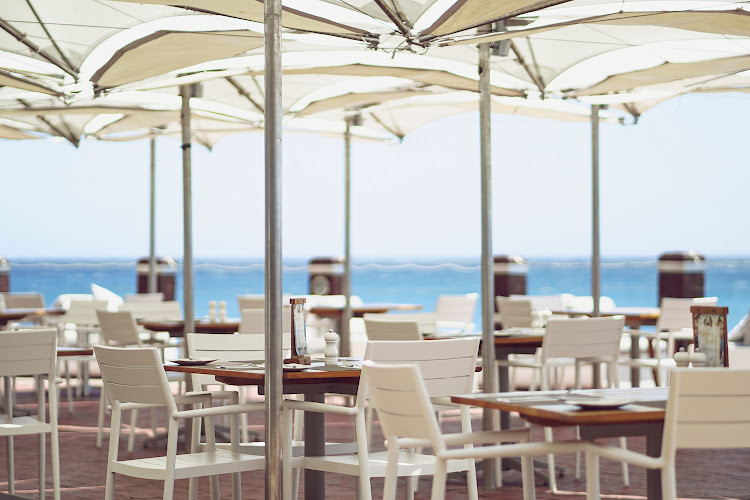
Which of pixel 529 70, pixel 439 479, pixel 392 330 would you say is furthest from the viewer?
pixel 529 70

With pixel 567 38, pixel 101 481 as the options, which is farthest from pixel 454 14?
pixel 101 481

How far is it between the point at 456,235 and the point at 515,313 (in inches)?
1757

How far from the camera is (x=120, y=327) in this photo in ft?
25.9

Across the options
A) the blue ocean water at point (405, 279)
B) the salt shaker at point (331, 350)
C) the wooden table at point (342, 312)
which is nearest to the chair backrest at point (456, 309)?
the wooden table at point (342, 312)

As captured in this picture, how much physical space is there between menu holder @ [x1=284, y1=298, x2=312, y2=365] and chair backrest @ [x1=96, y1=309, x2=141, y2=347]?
10.3 feet

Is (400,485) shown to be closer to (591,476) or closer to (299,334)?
(299,334)

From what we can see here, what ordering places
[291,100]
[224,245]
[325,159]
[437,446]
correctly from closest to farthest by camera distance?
[437,446] < [291,100] < [224,245] < [325,159]

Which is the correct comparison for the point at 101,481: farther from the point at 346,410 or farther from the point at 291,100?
the point at 291,100

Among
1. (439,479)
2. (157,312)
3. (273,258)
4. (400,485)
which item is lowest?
(400,485)

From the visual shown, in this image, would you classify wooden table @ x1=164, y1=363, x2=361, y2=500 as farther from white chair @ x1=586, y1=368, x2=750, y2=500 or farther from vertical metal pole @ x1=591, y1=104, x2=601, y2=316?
vertical metal pole @ x1=591, y1=104, x2=601, y2=316

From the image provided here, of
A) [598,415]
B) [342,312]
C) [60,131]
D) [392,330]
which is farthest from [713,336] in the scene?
[60,131]

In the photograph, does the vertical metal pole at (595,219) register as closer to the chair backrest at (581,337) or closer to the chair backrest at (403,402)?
the chair backrest at (581,337)

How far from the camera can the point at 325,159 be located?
181 feet

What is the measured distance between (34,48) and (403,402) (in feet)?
16.9
